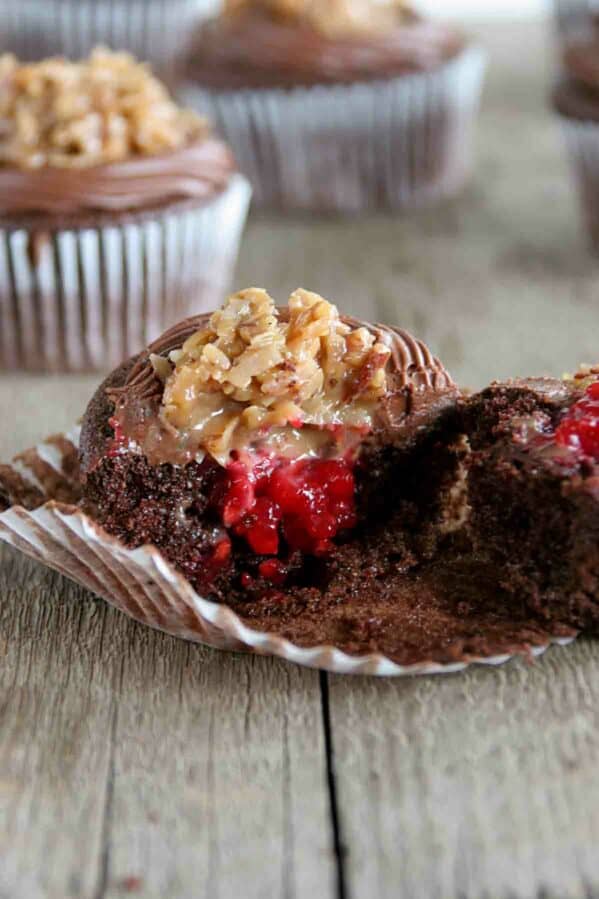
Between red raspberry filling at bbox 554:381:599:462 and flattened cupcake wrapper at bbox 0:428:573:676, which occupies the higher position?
red raspberry filling at bbox 554:381:599:462

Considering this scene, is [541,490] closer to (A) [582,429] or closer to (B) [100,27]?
(A) [582,429]

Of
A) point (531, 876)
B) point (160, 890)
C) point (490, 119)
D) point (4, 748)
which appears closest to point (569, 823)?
point (531, 876)

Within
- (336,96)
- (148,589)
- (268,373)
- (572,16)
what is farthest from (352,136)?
(148,589)

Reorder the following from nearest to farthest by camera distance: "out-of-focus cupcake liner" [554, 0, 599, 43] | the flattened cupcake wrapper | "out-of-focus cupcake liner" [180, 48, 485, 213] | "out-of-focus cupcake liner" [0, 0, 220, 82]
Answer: the flattened cupcake wrapper
"out-of-focus cupcake liner" [180, 48, 485, 213]
"out-of-focus cupcake liner" [0, 0, 220, 82]
"out-of-focus cupcake liner" [554, 0, 599, 43]

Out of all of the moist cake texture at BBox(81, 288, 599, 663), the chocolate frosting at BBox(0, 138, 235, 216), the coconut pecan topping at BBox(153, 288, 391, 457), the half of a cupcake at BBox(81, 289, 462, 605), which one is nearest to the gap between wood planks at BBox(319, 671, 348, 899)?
the moist cake texture at BBox(81, 288, 599, 663)

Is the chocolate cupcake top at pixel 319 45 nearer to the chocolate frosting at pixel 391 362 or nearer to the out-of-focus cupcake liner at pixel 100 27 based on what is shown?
the out-of-focus cupcake liner at pixel 100 27

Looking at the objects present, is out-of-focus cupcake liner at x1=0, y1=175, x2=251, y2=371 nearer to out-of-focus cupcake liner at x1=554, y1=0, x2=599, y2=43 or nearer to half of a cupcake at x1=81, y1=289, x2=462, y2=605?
half of a cupcake at x1=81, y1=289, x2=462, y2=605

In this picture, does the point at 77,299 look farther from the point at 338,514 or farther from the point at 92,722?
the point at 92,722
